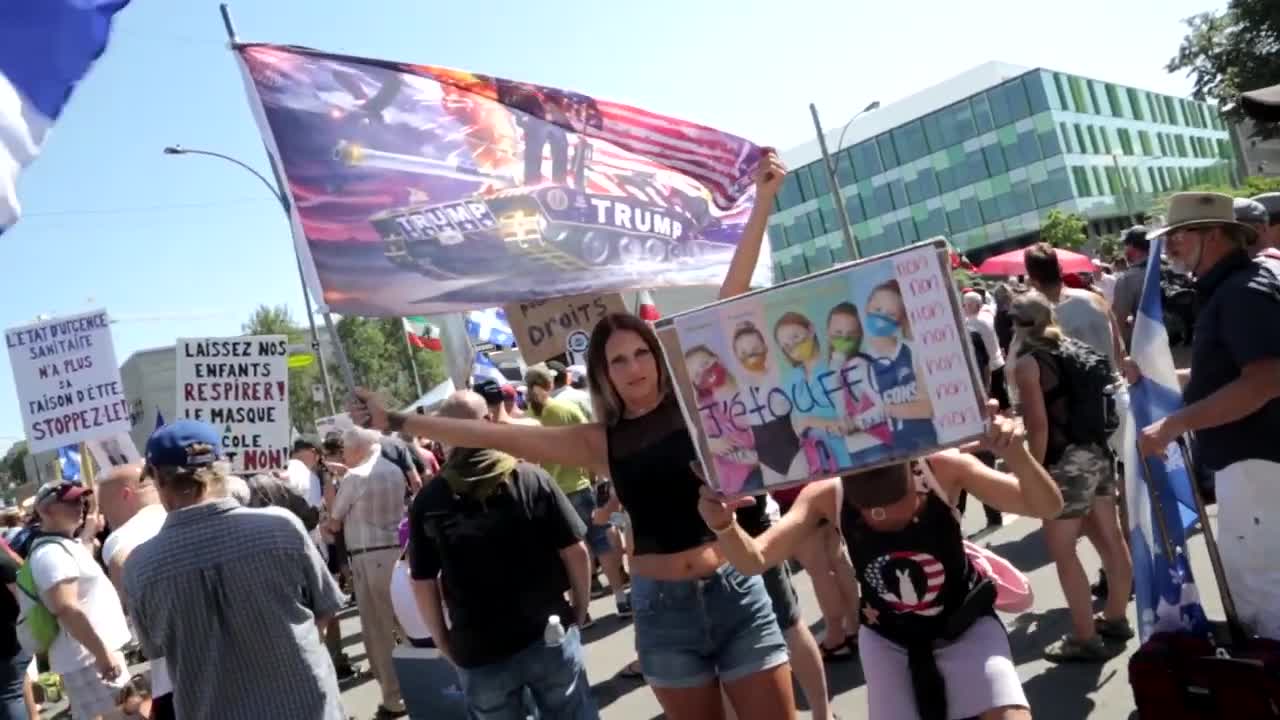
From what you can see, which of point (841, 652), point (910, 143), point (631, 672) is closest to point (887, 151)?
point (910, 143)

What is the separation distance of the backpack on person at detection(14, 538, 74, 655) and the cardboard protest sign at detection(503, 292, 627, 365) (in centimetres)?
240

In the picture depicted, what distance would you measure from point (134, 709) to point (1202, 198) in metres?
4.79

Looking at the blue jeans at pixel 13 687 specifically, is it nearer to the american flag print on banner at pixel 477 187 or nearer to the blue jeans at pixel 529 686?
the blue jeans at pixel 529 686

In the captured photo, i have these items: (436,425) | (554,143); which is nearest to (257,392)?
(554,143)

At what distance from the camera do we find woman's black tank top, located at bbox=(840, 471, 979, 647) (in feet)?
10.8

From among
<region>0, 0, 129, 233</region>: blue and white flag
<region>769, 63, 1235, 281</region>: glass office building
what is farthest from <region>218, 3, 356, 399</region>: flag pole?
<region>769, 63, 1235, 281</region>: glass office building

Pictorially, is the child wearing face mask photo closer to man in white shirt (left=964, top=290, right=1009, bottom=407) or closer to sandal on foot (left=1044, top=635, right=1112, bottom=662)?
sandal on foot (left=1044, top=635, right=1112, bottom=662)

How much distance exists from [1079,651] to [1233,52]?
3482 centimetres

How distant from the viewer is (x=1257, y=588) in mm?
3525

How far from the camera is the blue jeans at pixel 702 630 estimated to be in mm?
3760

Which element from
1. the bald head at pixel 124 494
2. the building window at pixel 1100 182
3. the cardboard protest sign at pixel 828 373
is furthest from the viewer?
the building window at pixel 1100 182

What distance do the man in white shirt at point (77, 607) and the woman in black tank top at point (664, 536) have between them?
250 centimetres

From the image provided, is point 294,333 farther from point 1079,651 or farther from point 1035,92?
point 1079,651

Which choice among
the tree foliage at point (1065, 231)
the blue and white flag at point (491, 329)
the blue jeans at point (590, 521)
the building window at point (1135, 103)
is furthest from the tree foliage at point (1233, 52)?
the building window at point (1135, 103)
